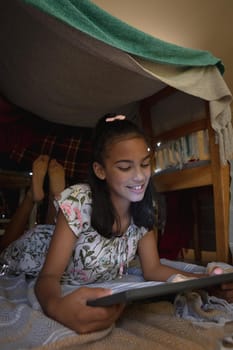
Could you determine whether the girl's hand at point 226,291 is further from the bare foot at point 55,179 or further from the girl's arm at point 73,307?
the bare foot at point 55,179

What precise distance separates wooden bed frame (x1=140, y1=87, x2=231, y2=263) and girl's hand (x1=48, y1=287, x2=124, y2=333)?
610mm

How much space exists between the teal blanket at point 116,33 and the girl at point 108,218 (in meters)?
0.21

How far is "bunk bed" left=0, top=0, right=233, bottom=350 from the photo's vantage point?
52cm

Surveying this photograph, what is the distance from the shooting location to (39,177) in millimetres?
1266

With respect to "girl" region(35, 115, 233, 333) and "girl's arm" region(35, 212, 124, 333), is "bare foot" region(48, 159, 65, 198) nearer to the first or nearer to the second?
"girl" region(35, 115, 233, 333)

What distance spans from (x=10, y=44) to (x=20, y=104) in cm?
37

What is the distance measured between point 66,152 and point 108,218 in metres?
0.86

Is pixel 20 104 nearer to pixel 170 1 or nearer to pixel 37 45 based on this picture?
pixel 37 45

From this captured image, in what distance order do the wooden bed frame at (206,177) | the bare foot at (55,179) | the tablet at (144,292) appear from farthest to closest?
the bare foot at (55,179) → the wooden bed frame at (206,177) → the tablet at (144,292)

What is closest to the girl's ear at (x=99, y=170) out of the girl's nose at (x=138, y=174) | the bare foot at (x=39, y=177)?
the girl's nose at (x=138, y=174)

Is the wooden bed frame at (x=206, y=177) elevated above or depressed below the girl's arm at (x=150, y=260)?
above

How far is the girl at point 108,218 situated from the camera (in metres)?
0.71

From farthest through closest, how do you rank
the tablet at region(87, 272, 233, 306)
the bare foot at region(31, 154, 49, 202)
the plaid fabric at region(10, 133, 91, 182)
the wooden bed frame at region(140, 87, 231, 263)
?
the plaid fabric at region(10, 133, 91, 182) < the bare foot at region(31, 154, 49, 202) < the wooden bed frame at region(140, 87, 231, 263) < the tablet at region(87, 272, 233, 306)

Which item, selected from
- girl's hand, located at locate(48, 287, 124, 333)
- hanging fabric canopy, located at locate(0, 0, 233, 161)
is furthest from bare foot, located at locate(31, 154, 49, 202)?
girl's hand, located at locate(48, 287, 124, 333)
